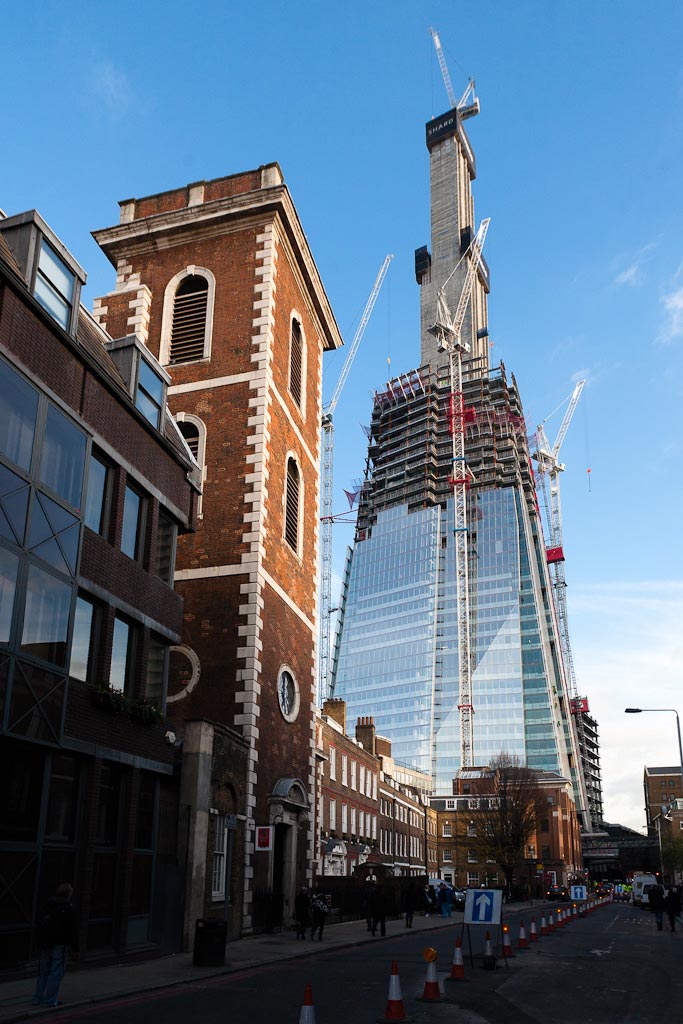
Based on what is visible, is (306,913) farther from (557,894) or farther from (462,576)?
(462,576)

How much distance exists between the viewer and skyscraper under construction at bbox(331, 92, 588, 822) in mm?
157625

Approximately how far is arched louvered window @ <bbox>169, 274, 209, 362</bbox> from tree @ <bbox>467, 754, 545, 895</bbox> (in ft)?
191

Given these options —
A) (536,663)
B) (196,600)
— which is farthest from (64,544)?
(536,663)

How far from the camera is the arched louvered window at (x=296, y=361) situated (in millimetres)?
34744

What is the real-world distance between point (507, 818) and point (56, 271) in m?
74.5

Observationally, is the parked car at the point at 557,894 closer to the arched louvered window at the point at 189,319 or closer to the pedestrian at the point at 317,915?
the pedestrian at the point at 317,915

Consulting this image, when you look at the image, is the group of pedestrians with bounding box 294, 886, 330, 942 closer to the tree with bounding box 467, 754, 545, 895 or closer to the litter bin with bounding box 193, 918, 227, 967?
the litter bin with bounding box 193, 918, 227, 967

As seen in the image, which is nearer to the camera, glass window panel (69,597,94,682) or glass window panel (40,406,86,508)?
glass window panel (40,406,86,508)

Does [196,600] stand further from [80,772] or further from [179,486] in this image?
[80,772]

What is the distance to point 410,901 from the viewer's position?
3656 cm

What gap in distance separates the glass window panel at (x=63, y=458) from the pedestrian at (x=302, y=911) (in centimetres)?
1486

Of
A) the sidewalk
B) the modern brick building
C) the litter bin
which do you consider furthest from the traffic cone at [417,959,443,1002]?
the modern brick building

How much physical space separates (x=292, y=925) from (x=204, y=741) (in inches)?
393

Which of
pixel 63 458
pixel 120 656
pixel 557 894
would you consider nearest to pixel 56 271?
pixel 63 458
